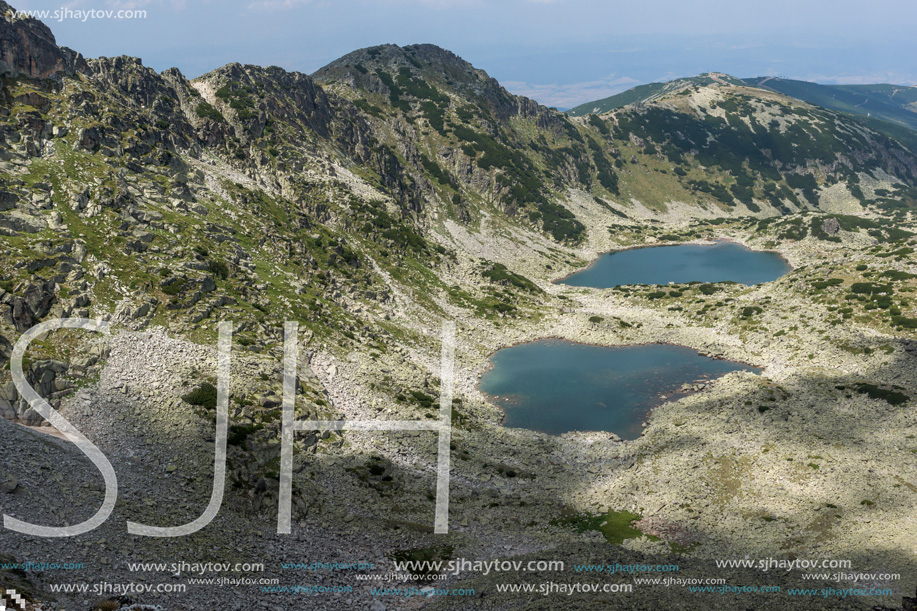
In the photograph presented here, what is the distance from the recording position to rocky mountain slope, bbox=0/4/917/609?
131ft

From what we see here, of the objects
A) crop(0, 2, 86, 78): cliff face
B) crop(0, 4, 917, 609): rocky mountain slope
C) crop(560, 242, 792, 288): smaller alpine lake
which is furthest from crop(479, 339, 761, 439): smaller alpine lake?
crop(0, 2, 86, 78): cliff face

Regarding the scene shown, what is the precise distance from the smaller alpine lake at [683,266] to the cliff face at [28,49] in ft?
382

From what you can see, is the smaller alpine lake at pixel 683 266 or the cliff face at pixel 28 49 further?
the smaller alpine lake at pixel 683 266

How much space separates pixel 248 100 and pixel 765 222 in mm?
173333

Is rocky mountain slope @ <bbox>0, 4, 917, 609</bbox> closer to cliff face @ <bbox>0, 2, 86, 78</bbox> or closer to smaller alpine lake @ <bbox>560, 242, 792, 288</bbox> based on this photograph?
cliff face @ <bbox>0, 2, 86, 78</bbox>

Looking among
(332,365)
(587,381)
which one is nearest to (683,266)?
(587,381)

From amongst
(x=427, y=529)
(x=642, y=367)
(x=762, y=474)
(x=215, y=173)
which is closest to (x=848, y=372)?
(x=642, y=367)

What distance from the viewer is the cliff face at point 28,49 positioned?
75000 mm

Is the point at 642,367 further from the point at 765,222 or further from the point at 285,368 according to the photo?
the point at 765,222

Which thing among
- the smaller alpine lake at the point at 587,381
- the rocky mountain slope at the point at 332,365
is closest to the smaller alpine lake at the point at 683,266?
the rocky mountain slope at the point at 332,365

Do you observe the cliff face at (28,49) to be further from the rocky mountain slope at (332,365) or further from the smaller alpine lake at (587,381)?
the smaller alpine lake at (587,381)

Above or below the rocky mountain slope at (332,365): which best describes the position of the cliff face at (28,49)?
above

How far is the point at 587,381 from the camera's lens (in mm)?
87250

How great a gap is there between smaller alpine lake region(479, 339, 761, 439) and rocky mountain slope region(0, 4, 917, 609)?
11.8 feet
